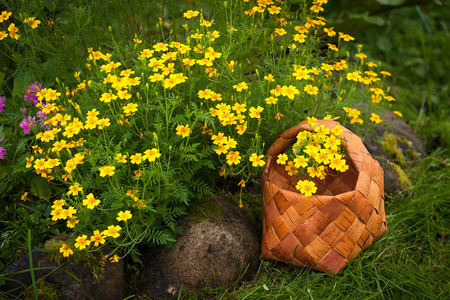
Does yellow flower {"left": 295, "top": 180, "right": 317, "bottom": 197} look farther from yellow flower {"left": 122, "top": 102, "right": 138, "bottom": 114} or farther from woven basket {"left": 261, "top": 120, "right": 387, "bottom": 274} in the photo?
yellow flower {"left": 122, "top": 102, "right": 138, "bottom": 114}

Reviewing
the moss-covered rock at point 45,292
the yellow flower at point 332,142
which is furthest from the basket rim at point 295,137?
the moss-covered rock at point 45,292

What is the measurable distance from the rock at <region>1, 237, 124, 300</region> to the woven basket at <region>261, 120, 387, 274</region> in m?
0.73

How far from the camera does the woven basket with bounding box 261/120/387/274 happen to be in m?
1.89

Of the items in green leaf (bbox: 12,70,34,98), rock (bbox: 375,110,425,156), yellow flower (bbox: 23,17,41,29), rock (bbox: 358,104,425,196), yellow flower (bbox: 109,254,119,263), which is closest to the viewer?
yellow flower (bbox: 109,254,119,263)

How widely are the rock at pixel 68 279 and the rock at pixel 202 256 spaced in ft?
0.71

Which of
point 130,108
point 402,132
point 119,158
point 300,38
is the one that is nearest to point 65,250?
point 119,158

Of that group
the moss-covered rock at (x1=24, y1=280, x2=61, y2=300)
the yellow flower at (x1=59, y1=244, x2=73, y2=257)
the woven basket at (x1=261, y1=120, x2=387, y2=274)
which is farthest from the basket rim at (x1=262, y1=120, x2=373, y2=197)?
the moss-covered rock at (x1=24, y1=280, x2=61, y2=300)

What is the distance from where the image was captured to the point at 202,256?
199 centimetres

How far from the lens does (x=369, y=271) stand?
208cm

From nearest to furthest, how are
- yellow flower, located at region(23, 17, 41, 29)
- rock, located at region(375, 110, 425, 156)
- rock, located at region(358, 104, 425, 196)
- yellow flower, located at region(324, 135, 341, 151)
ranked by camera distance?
1. yellow flower, located at region(324, 135, 341, 151)
2. yellow flower, located at region(23, 17, 41, 29)
3. rock, located at region(358, 104, 425, 196)
4. rock, located at region(375, 110, 425, 156)

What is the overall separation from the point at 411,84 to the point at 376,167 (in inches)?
115

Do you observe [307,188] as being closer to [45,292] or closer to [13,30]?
[45,292]

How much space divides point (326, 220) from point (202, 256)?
59cm

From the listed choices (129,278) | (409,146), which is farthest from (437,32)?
(129,278)
